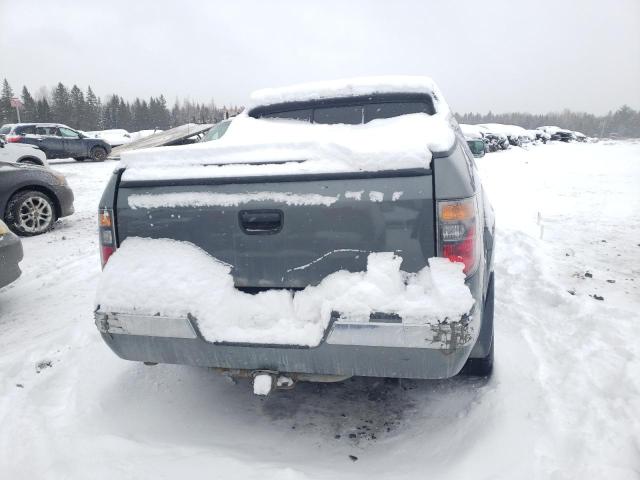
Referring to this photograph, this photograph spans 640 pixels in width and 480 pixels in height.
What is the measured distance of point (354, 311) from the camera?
1969 millimetres

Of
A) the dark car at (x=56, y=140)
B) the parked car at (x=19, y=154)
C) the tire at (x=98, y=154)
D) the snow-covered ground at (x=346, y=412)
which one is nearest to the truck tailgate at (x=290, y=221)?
the snow-covered ground at (x=346, y=412)

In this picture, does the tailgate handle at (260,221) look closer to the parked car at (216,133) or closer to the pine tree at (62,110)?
the parked car at (216,133)

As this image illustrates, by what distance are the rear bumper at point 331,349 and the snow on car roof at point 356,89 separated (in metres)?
1.64

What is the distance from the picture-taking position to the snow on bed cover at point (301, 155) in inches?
79.1

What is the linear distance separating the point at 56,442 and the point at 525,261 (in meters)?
4.70

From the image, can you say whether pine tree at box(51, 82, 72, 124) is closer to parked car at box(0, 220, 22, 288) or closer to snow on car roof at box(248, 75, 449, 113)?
parked car at box(0, 220, 22, 288)

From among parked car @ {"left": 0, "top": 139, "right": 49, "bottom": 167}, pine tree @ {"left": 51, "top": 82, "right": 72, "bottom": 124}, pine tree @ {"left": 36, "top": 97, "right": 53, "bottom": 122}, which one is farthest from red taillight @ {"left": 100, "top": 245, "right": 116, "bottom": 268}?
pine tree @ {"left": 51, "top": 82, "right": 72, "bottom": 124}

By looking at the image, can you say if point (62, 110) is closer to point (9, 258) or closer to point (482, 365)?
point (9, 258)

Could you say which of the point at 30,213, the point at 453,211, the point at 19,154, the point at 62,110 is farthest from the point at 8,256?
the point at 62,110

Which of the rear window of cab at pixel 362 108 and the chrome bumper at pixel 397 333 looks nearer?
the chrome bumper at pixel 397 333

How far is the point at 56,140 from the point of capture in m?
19.0

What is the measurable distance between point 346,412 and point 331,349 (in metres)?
0.85

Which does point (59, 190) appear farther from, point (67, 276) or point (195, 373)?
point (195, 373)

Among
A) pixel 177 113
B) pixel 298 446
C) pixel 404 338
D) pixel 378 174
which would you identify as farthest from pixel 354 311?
pixel 177 113
